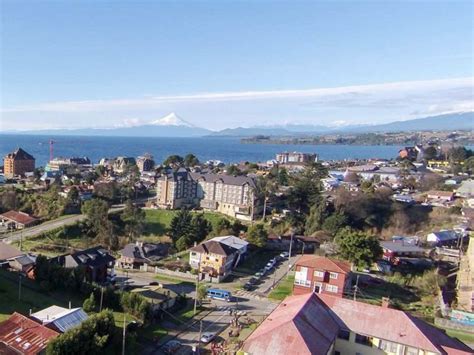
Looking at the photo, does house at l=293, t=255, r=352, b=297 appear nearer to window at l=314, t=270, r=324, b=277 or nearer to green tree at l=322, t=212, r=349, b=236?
window at l=314, t=270, r=324, b=277

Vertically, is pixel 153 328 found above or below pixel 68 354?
below

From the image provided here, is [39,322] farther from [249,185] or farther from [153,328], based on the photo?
[249,185]

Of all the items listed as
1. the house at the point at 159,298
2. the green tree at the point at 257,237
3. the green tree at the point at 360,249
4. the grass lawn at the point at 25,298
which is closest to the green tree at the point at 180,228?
the green tree at the point at 257,237

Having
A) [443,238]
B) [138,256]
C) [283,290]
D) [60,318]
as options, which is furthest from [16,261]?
[443,238]

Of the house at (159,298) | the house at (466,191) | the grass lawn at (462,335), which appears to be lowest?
the grass lawn at (462,335)

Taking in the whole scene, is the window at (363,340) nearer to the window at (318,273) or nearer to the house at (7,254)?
the window at (318,273)

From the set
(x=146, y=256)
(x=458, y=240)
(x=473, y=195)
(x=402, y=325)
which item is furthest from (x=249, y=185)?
(x=402, y=325)

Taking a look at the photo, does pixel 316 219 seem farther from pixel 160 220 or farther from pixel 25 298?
pixel 25 298
